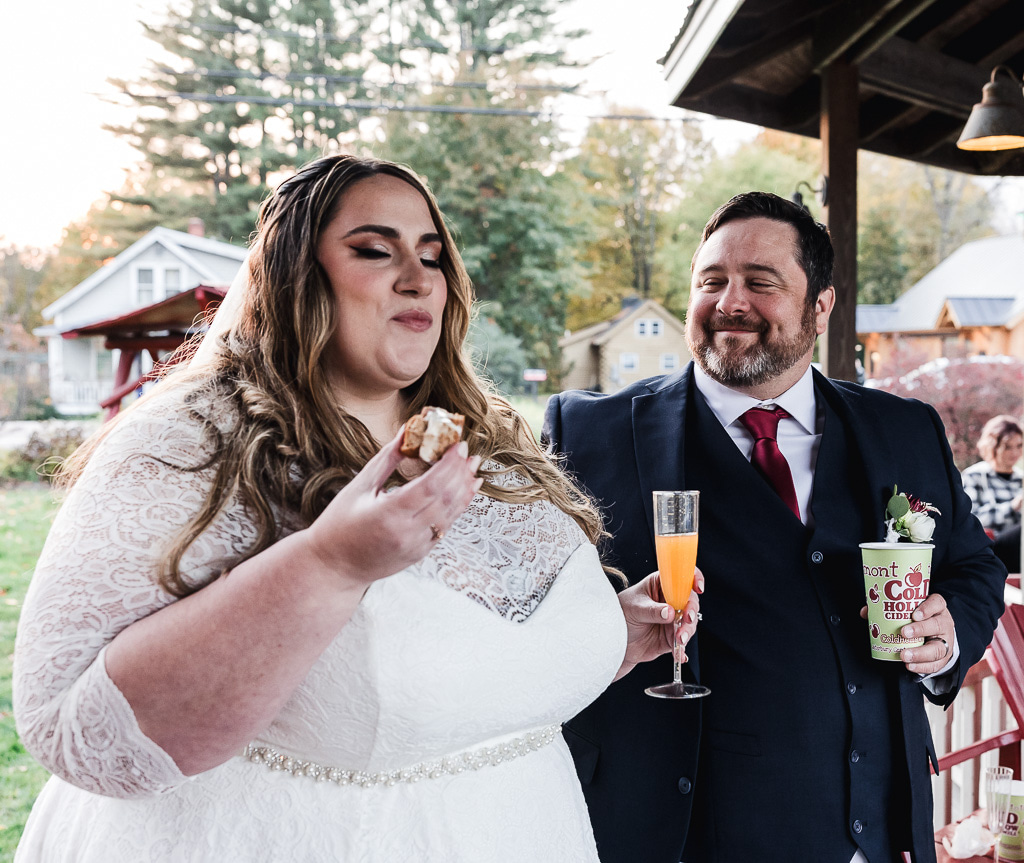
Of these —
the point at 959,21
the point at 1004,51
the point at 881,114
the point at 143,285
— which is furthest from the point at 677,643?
the point at 143,285

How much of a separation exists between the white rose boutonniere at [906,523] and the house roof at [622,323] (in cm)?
2489

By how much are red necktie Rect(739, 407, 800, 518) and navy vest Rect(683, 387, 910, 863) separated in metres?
0.06

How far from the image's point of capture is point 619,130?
27.8 meters

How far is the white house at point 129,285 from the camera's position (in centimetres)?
1930

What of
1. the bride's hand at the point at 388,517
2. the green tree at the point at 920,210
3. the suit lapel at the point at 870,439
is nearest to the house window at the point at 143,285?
the suit lapel at the point at 870,439

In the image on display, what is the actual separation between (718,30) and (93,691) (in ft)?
11.2

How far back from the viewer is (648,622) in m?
1.79

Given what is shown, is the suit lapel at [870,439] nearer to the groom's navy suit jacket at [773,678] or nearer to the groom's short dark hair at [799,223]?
the groom's navy suit jacket at [773,678]

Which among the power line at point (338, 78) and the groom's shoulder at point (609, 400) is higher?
the power line at point (338, 78)

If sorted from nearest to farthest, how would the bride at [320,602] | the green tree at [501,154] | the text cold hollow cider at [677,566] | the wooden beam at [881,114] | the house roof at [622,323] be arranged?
the bride at [320,602] < the text cold hollow cider at [677,566] < the wooden beam at [881,114] < the green tree at [501,154] < the house roof at [622,323]

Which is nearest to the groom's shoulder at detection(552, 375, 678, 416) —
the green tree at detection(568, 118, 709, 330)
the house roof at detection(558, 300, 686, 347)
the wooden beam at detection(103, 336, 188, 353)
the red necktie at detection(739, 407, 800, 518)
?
the red necktie at detection(739, 407, 800, 518)

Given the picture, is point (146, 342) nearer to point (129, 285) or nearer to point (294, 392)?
point (294, 392)

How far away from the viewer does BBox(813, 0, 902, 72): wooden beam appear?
12.1 ft

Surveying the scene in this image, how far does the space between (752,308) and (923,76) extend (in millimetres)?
3024
